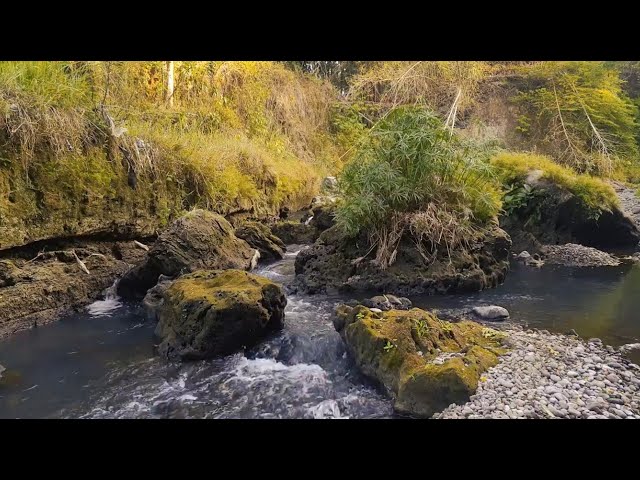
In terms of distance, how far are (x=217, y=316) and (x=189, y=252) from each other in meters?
2.40

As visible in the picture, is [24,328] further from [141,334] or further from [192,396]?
[192,396]

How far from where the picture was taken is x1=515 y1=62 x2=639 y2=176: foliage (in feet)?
51.5

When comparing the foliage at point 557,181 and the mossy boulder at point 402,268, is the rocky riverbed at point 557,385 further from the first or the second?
the foliage at point 557,181

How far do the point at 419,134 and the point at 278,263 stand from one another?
332 centimetres

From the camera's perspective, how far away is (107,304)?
21.8 ft

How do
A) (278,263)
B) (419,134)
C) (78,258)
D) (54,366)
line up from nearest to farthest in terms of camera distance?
(54,366) → (78,258) → (419,134) → (278,263)

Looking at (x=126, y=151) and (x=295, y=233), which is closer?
(x=126, y=151)

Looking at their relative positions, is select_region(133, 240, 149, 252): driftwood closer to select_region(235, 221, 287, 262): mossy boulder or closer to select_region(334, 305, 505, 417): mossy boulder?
select_region(235, 221, 287, 262): mossy boulder

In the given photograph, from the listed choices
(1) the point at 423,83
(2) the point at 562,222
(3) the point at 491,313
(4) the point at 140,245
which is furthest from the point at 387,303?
(1) the point at 423,83

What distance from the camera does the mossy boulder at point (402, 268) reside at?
727cm

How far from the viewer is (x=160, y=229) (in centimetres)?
819

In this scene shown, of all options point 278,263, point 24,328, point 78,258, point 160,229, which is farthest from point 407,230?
point 24,328

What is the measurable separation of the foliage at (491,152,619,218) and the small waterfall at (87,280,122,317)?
27.5 feet

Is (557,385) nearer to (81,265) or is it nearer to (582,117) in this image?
(81,265)
